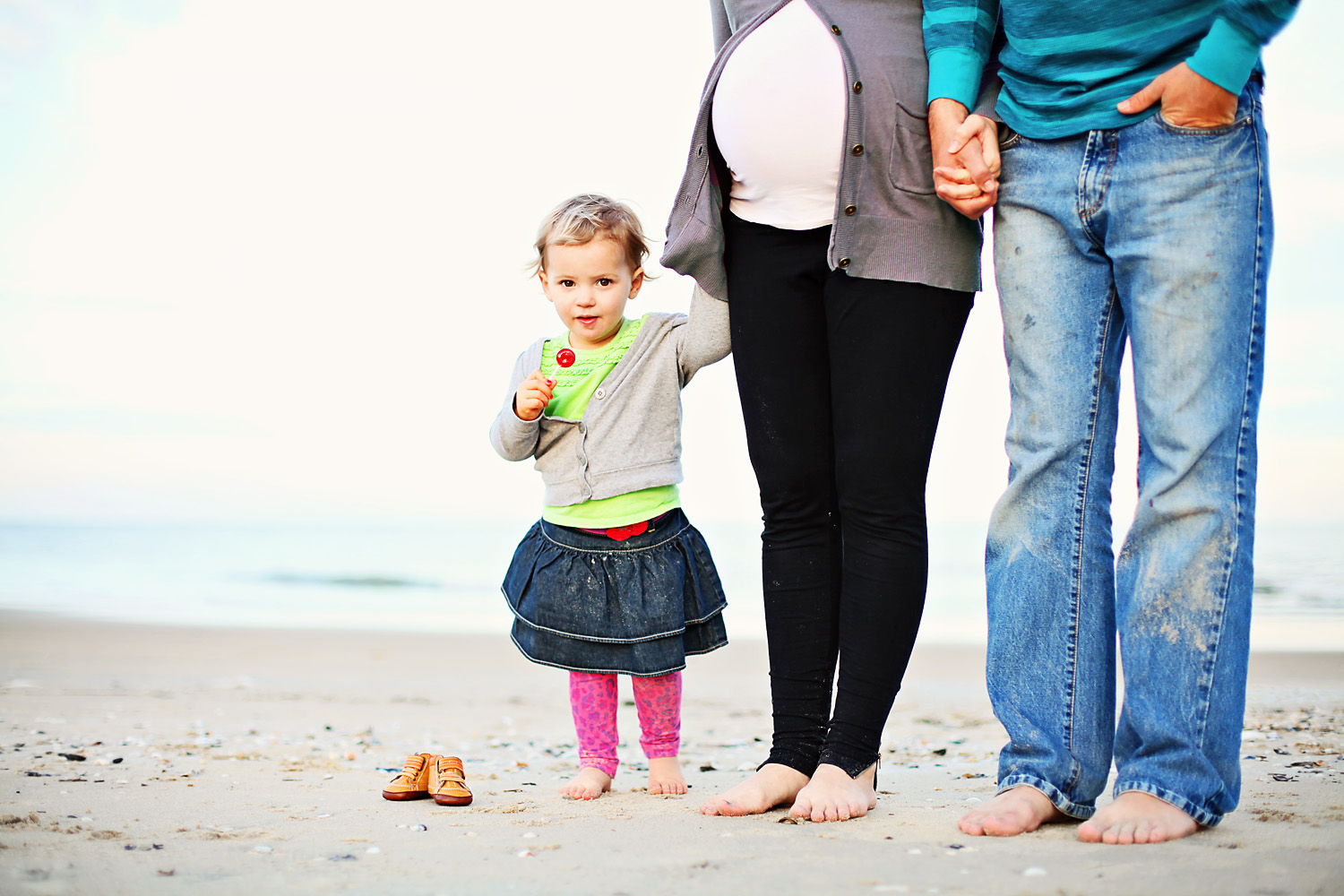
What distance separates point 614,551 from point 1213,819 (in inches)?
56.8

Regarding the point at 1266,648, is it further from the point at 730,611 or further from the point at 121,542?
the point at 121,542

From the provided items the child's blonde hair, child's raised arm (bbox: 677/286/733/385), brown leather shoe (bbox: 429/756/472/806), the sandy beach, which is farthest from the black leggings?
brown leather shoe (bbox: 429/756/472/806)

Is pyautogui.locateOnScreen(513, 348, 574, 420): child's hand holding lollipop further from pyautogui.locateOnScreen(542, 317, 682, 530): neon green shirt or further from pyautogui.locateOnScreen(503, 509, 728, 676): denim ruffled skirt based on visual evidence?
pyautogui.locateOnScreen(503, 509, 728, 676): denim ruffled skirt

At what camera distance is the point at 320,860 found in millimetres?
1854

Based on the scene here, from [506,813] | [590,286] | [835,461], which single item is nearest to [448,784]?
[506,813]

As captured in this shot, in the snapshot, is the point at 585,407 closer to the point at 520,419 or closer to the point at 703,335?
the point at 520,419

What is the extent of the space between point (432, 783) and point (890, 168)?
5.65 ft

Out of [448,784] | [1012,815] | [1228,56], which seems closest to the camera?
[1228,56]

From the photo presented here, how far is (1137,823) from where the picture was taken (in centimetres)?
182

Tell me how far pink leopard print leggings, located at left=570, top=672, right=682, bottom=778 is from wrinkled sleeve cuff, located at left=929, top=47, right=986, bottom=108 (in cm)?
151

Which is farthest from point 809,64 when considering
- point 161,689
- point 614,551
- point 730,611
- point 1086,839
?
point 730,611

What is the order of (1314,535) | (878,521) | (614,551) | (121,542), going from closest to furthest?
(878,521) → (614,551) → (1314,535) → (121,542)

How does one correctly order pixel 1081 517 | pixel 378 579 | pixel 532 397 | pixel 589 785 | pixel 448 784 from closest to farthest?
pixel 1081 517 < pixel 448 784 < pixel 589 785 < pixel 532 397 < pixel 378 579

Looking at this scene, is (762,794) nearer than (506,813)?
Yes
